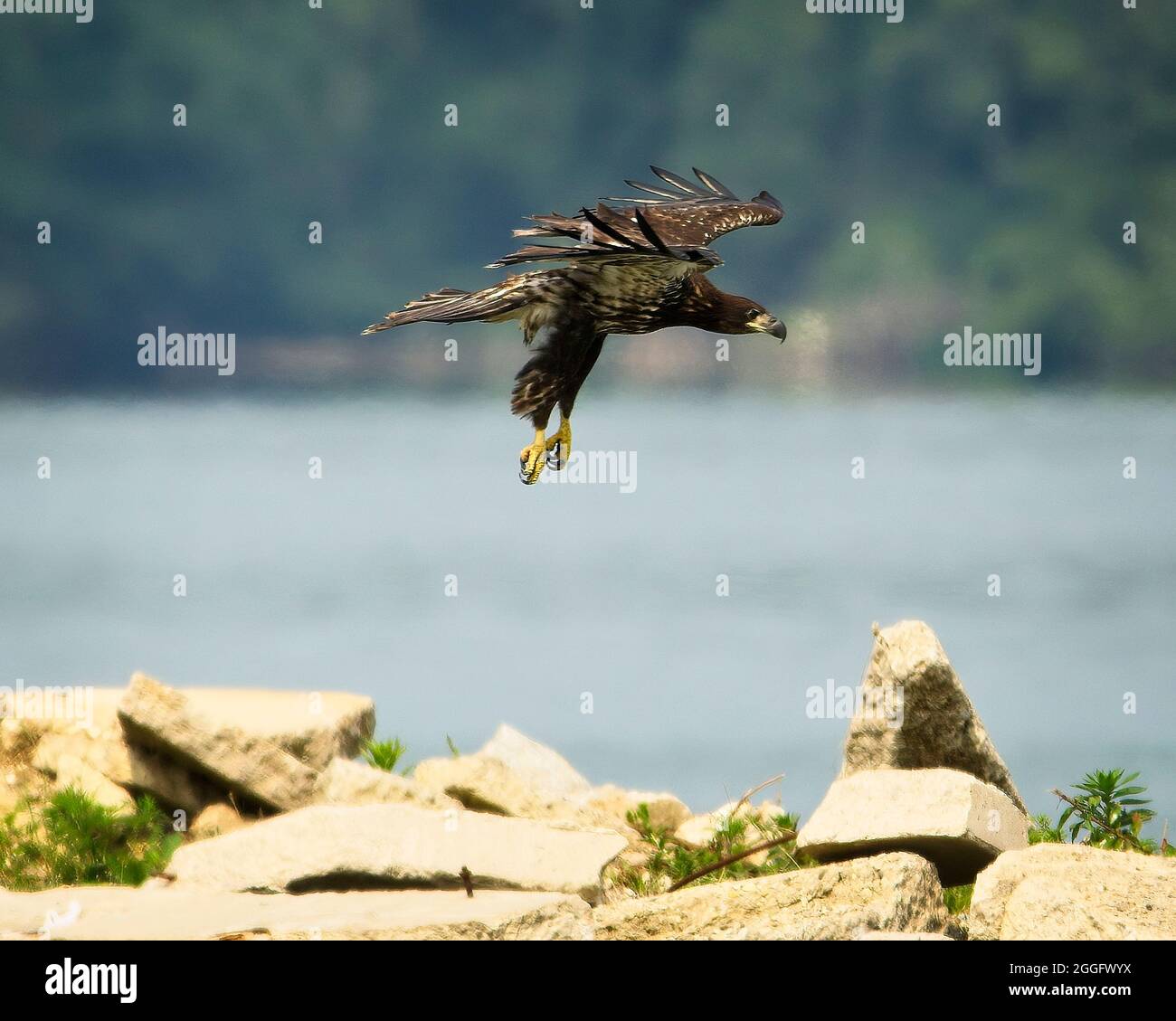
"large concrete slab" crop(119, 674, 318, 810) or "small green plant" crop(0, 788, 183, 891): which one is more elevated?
"large concrete slab" crop(119, 674, 318, 810)

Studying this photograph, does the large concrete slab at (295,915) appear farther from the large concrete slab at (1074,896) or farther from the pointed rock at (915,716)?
the pointed rock at (915,716)

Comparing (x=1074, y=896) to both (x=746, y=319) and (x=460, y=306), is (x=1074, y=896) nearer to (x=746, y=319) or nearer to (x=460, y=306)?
(x=746, y=319)

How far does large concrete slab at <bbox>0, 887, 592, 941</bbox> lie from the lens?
168 inches

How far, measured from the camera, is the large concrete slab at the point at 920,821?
5.59 meters

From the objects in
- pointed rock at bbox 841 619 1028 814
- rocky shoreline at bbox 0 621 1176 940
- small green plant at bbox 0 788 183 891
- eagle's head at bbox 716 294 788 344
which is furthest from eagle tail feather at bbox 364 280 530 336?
small green plant at bbox 0 788 183 891

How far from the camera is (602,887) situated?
5.62m

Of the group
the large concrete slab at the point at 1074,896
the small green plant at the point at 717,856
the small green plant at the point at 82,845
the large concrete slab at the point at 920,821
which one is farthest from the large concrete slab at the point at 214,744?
the large concrete slab at the point at 1074,896

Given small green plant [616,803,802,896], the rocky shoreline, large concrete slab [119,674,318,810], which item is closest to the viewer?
the rocky shoreline

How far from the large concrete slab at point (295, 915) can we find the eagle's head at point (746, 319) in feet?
8.04

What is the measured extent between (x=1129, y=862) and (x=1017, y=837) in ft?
1.82

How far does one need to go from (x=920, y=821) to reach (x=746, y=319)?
2.14 meters

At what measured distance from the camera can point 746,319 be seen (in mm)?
5922

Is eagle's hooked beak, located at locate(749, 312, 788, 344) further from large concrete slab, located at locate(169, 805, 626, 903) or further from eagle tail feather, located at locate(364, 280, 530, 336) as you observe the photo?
large concrete slab, located at locate(169, 805, 626, 903)
